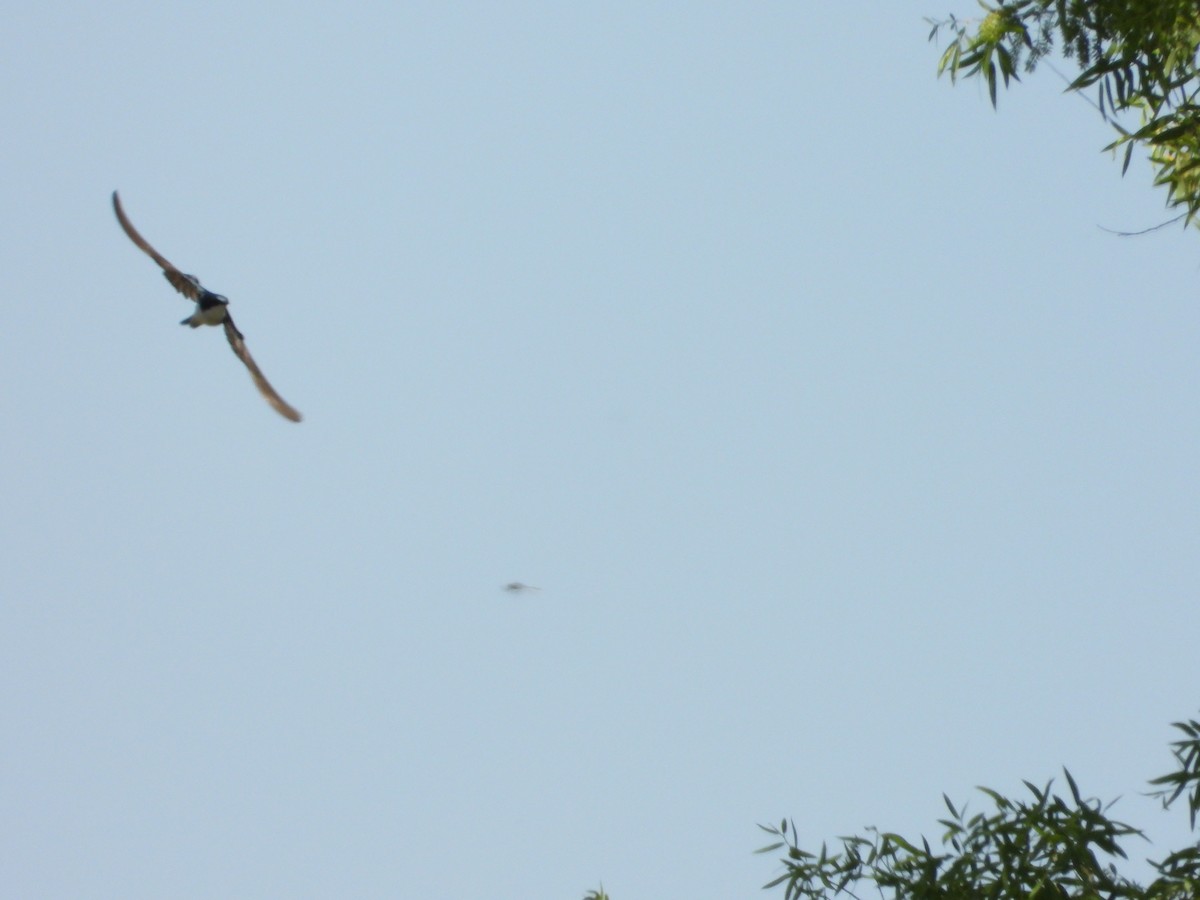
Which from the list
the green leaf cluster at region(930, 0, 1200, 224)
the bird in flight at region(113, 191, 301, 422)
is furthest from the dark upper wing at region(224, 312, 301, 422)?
the green leaf cluster at region(930, 0, 1200, 224)

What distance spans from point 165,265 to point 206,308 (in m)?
0.44

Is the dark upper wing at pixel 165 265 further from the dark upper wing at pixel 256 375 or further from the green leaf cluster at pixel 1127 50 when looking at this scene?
the green leaf cluster at pixel 1127 50

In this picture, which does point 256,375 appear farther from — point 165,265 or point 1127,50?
point 1127,50

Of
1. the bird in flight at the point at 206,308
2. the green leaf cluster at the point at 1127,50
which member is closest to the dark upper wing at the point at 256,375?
the bird in flight at the point at 206,308

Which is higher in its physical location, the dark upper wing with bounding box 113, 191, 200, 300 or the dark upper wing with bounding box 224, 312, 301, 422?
the dark upper wing with bounding box 113, 191, 200, 300

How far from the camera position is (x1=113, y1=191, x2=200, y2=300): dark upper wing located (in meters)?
9.70

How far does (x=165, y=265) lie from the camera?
32.6 ft

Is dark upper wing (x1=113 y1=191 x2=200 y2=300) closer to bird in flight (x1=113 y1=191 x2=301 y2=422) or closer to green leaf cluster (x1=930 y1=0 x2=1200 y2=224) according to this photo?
bird in flight (x1=113 y1=191 x2=301 y2=422)

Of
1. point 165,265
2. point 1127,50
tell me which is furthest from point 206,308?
point 1127,50

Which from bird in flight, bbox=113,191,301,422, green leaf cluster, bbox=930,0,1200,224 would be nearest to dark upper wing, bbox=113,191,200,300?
bird in flight, bbox=113,191,301,422

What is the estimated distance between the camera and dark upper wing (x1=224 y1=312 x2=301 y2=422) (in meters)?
9.36

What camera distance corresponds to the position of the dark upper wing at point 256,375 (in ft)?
30.7

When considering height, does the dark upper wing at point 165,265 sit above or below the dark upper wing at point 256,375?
above

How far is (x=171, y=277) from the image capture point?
10.1 metres
